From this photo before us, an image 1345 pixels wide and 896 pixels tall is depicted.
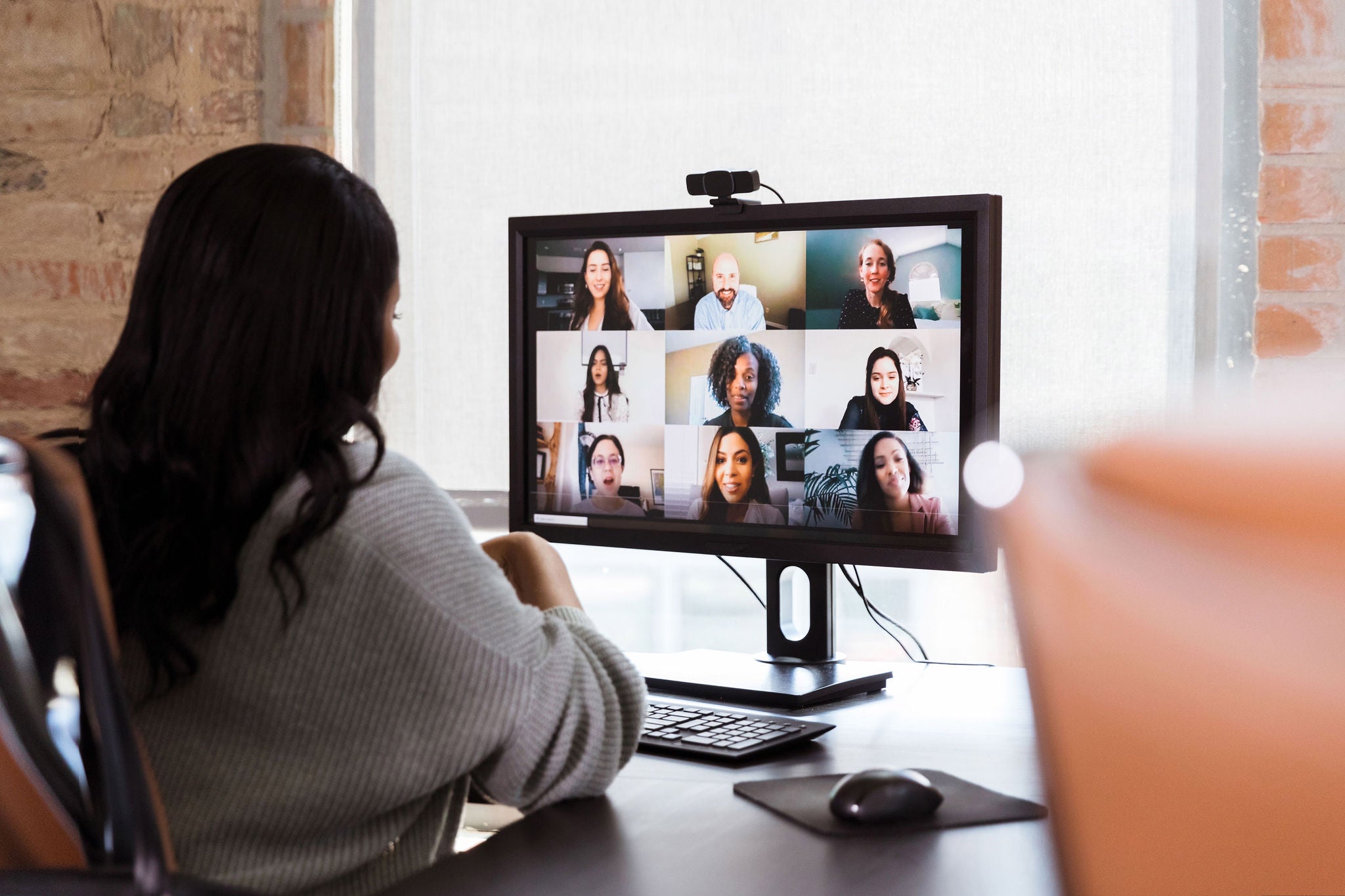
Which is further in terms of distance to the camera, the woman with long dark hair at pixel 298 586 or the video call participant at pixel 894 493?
the video call participant at pixel 894 493

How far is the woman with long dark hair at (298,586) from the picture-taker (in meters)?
0.76

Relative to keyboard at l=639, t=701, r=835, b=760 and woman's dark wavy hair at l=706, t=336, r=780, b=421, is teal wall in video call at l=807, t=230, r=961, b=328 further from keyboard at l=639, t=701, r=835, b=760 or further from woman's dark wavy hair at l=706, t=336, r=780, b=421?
keyboard at l=639, t=701, r=835, b=760

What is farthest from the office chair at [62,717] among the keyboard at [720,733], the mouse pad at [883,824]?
the keyboard at [720,733]

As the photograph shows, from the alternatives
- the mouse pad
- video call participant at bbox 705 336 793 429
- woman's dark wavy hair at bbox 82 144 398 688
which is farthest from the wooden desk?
video call participant at bbox 705 336 793 429

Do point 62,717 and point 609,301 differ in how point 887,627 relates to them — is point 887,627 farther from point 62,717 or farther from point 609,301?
point 62,717

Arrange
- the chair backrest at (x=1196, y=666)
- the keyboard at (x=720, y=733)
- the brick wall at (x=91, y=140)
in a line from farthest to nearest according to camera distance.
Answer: the brick wall at (x=91, y=140), the keyboard at (x=720, y=733), the chair backrest at (x=1196, y=666)

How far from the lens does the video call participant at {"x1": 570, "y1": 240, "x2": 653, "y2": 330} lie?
1.36 metres

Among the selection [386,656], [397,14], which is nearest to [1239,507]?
[386,656]

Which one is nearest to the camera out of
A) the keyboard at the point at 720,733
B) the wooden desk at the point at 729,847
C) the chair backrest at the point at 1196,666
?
→ the chair backrest at the point at 1196,666

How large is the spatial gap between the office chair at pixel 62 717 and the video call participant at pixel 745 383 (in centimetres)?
84

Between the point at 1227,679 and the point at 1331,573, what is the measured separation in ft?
0.05

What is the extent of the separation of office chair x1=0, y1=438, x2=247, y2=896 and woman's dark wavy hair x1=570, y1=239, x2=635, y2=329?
2.86ft

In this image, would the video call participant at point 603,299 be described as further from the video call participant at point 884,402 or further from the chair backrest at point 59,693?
the chair backrest at point 59,693

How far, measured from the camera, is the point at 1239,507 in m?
0.12
